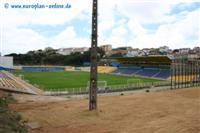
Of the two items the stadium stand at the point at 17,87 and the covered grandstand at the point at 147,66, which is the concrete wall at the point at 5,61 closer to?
the stadium stand at the point at 17,87

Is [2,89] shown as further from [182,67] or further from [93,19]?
[182,67]

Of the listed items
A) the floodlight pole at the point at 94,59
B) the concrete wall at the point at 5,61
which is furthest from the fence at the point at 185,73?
the concrete wall at the point at 5,61

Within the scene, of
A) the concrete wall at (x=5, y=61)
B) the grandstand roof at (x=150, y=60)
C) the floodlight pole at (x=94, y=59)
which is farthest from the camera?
the concrete wall at (x=5, y=61)

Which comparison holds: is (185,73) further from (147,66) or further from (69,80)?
(147,66)

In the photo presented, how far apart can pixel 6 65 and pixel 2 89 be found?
112ft

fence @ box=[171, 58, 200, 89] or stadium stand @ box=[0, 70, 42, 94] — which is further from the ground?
fence @ box=[171, 58, 200, 89]

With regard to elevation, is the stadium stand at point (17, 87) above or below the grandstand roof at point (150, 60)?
below

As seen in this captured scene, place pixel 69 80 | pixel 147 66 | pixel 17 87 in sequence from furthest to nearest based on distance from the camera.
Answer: pixel 147 66, pixel 69 80, pixel 17 87

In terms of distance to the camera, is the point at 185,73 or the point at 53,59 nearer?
the point at 185,73

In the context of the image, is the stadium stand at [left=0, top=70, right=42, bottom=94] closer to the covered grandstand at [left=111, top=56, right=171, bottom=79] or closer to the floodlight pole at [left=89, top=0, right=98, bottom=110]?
the floodlight pole at [left=89, top=0, right=98, bottom=110]

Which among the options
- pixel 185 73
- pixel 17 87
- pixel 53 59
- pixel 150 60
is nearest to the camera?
pixel 17 87

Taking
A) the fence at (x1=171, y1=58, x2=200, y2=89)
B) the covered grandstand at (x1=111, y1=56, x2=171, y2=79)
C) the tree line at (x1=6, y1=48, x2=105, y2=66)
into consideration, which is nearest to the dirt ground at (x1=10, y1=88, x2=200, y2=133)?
the fence at (x1=171, y1=58, x2=200, y2=89)

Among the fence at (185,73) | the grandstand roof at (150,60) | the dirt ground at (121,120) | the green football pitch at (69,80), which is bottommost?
the green football pitch at (69,80)

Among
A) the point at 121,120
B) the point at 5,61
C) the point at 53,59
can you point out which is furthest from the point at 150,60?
the point at 53,59
